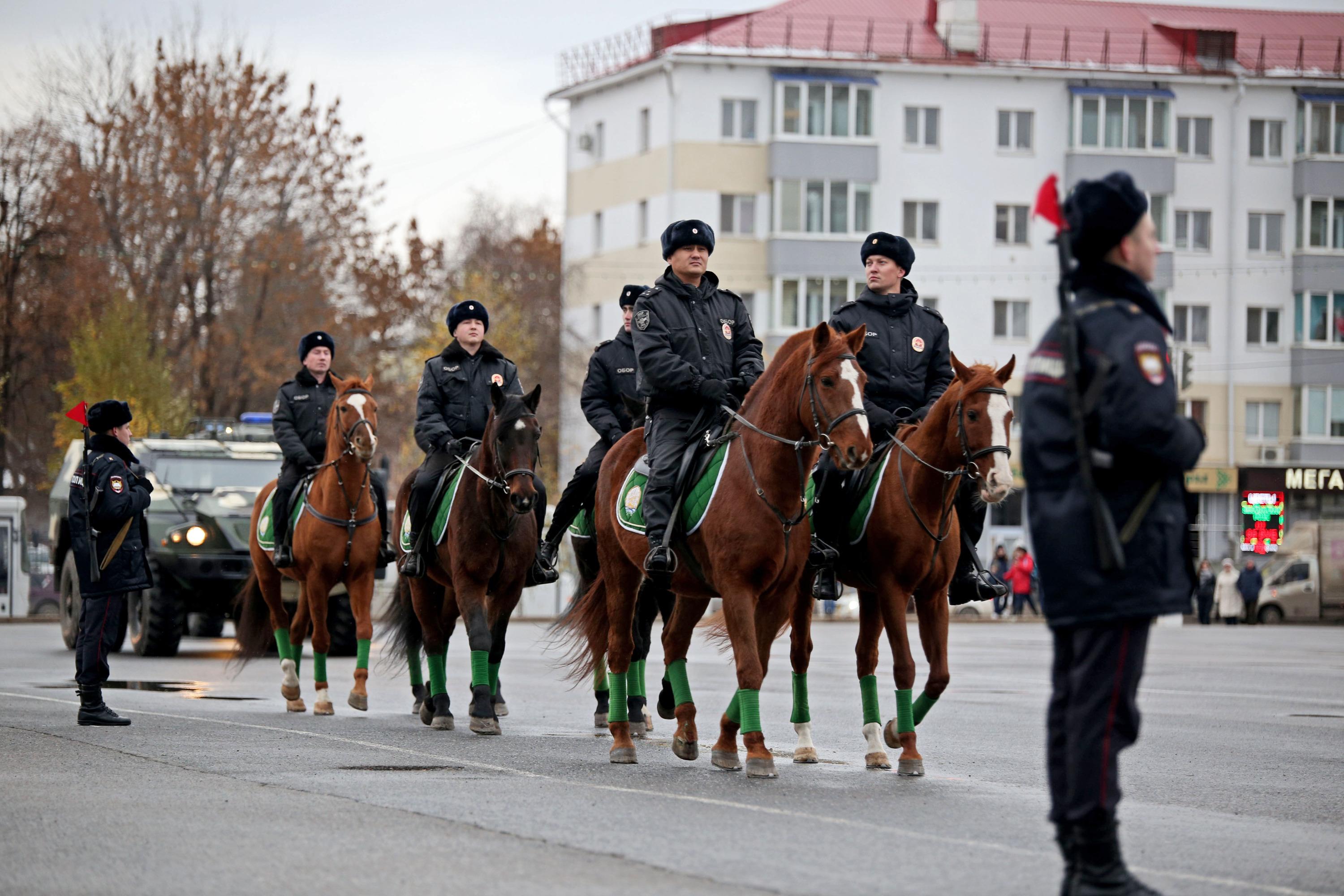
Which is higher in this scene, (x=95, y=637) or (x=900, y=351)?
(x=900, y=351)

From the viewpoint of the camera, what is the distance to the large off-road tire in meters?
22.3

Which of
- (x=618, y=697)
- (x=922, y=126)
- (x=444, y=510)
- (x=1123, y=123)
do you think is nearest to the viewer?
(x=618, y=697)

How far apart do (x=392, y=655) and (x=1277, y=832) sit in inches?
317

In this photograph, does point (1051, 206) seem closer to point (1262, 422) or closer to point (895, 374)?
point (895, 374)

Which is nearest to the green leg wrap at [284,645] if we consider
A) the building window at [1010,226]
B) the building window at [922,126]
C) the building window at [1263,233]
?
the building window at [922,126]

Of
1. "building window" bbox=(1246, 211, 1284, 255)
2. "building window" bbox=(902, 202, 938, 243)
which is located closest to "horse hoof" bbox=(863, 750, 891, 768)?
"building window" bbox=(902, 202, 938, 243)

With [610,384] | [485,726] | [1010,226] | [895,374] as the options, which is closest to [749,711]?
[895,374]

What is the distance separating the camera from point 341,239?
50.1 m

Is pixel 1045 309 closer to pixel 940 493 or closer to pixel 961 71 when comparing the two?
pixel 961 71

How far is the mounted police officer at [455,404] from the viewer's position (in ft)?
45.8

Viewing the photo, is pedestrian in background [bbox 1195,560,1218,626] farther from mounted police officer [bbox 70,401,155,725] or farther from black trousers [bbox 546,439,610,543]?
mounted police officer [bbox 70,401,155,725]

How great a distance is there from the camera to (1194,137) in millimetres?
65750

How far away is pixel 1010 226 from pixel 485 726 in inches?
2140

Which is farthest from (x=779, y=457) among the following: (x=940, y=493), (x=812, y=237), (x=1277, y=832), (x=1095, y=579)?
(x=812, y=237)
